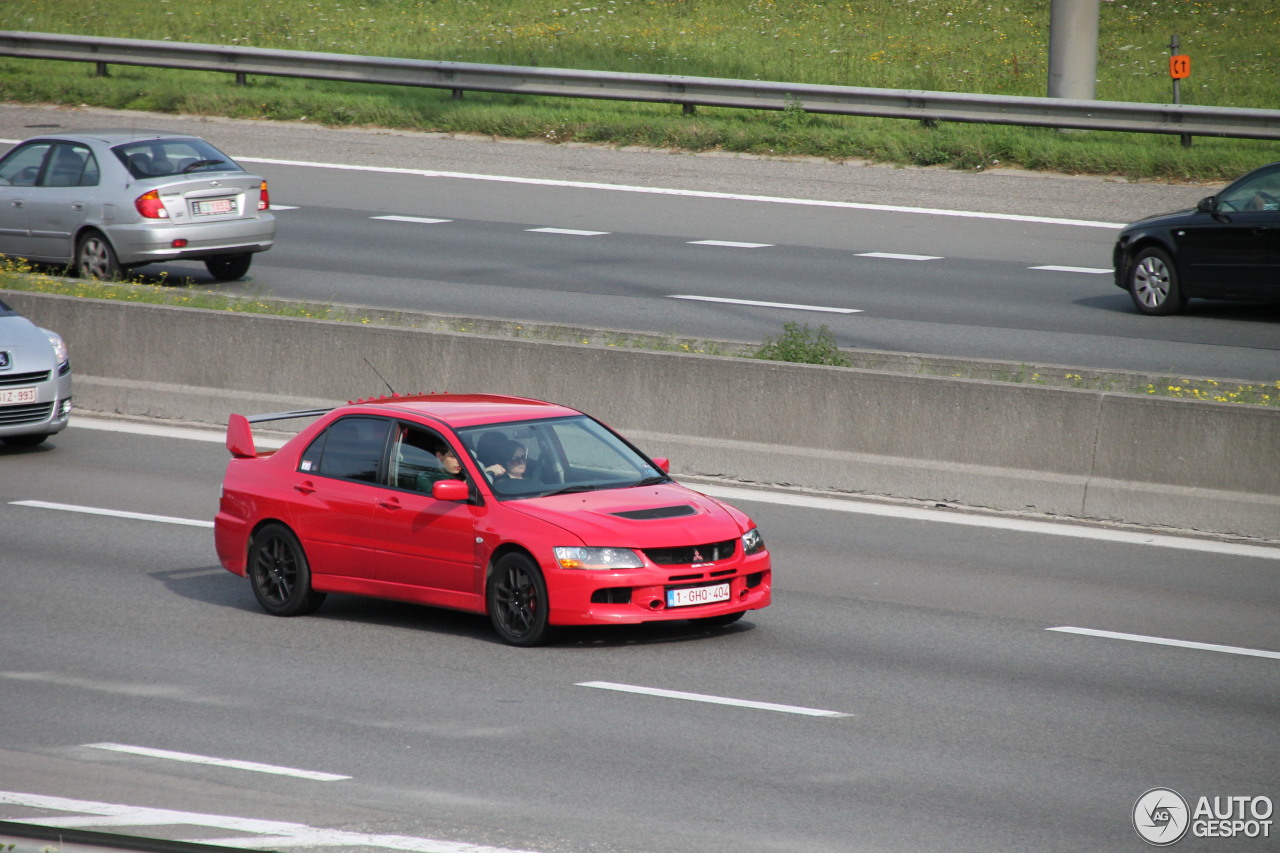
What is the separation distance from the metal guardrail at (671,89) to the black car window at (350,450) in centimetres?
1947

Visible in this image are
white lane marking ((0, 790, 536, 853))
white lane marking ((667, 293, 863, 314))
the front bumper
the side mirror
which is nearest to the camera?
white lane marking ((0, 790, 536, 853))

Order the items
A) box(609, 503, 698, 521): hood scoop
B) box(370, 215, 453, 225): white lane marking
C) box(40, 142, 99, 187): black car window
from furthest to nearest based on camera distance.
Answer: box(370, 215, 453, 225): white lane marking
box(40, 142, 99, 187): black car window
box(609, 503, 698, 521): hood scoop

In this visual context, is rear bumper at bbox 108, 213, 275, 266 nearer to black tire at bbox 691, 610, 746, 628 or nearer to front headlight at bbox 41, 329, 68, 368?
front headlight at bbox 41, 329, 68, 368

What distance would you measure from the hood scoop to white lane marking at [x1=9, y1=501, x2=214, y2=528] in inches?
186

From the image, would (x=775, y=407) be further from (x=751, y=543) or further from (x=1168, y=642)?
(x=1168, y=642)

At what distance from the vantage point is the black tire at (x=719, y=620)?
10495mm

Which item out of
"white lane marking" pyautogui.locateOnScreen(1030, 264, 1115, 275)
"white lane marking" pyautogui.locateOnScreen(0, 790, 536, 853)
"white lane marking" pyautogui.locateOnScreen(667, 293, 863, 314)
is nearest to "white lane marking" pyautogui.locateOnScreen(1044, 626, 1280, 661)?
"white lane marking" pyautogui.locateOnScreen(0, 790, 536, 853)

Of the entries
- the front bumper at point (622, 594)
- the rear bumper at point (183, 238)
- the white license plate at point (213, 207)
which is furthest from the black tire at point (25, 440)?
the front bumper at point (622, 594)

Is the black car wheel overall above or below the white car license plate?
above

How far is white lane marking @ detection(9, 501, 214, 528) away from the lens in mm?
13695

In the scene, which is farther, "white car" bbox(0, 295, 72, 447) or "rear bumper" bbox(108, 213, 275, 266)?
"rear bumper" bbox(108, 213, 275, 266)

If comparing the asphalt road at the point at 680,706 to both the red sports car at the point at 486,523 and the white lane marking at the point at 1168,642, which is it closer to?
the white lane marking at the point at 1168,642

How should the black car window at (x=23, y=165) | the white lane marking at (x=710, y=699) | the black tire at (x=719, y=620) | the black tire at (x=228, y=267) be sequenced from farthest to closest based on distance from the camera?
the black tire at (x=228, y=267), the black car window at (x=23, y=165), the black tire at (x=719, y=620), the white lane marking at (x=710, y=699)

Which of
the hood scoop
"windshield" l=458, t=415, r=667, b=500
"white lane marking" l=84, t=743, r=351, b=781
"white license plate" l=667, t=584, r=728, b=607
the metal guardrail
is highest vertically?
the metal guardrail
